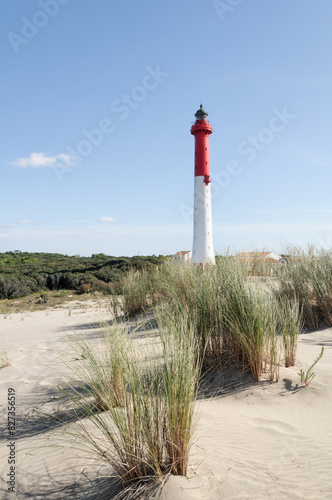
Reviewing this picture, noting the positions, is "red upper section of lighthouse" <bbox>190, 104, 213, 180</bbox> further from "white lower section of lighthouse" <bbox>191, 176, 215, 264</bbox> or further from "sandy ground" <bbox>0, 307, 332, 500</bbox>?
"sandy ground" <bbox>0, 307, 332, 500</bbox>

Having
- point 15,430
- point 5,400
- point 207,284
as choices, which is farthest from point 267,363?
point 5,400

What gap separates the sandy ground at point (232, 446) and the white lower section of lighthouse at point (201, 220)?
1432 cm

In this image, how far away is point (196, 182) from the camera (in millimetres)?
18719

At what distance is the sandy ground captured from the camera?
80.2 inches

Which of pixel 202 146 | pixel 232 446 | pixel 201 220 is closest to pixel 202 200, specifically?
pixel 201 220

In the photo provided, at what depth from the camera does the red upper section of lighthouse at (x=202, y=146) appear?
1869cm

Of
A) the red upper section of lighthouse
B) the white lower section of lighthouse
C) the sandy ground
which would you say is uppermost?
the red upper section of lighthouse

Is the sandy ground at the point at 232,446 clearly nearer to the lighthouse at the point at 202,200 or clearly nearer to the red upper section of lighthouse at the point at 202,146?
the lighthouse at the point at 202,200

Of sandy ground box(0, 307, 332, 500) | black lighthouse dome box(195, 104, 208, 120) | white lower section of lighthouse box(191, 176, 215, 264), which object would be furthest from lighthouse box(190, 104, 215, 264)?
→ sandy ground box(0, 307, 332, 500)

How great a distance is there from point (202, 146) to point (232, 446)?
18067 mm

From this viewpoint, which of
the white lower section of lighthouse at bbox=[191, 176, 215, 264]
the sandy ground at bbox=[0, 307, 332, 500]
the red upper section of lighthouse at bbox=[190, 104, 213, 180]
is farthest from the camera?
the red upper section of lighthouse at bbox=[190, 104, 213, 180]

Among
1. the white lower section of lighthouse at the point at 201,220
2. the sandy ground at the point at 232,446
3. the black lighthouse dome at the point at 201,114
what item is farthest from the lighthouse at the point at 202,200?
the sandy ground at the point at 232,446

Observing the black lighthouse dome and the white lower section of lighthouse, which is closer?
the white lower section of lighthouse

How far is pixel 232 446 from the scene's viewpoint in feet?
8.05
